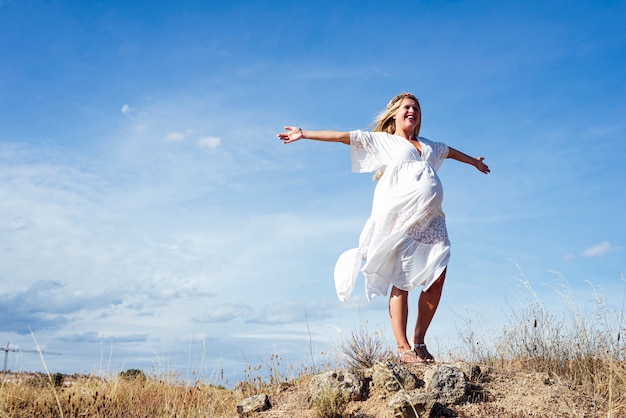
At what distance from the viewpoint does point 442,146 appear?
7.23 meters

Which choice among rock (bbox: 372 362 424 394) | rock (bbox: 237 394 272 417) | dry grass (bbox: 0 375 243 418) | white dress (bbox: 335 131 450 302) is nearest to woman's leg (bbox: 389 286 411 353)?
white dress (bbox: 335 131 450 302)

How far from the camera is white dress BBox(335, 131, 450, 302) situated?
20.6 ft

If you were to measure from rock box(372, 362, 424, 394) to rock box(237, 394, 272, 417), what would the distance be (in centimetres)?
112

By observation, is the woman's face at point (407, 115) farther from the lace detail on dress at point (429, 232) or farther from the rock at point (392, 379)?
the rock at point (392, 379)

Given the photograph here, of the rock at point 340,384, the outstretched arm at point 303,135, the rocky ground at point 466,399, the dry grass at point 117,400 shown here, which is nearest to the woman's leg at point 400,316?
the rocky ground at point 466,399

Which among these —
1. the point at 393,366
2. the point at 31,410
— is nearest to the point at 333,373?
the point at 393,366

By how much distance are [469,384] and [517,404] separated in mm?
466

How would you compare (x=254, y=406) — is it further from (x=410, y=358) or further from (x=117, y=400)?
(x=117, y=400)

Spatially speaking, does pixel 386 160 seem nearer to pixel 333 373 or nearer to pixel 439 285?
pixel 439 285

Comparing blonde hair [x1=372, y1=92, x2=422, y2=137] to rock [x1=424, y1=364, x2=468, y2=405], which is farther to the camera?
blonde hair [x1=372, y1=92, x2=422, y2=137]

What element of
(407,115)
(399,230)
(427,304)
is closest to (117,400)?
(427,304)

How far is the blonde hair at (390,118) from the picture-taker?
7.11 m

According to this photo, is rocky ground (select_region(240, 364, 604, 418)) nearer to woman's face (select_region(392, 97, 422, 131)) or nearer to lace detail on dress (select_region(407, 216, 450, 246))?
lace detail on dress (select_region(407, 216, 450, 246))

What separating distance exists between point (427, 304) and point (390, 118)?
2251 mm
